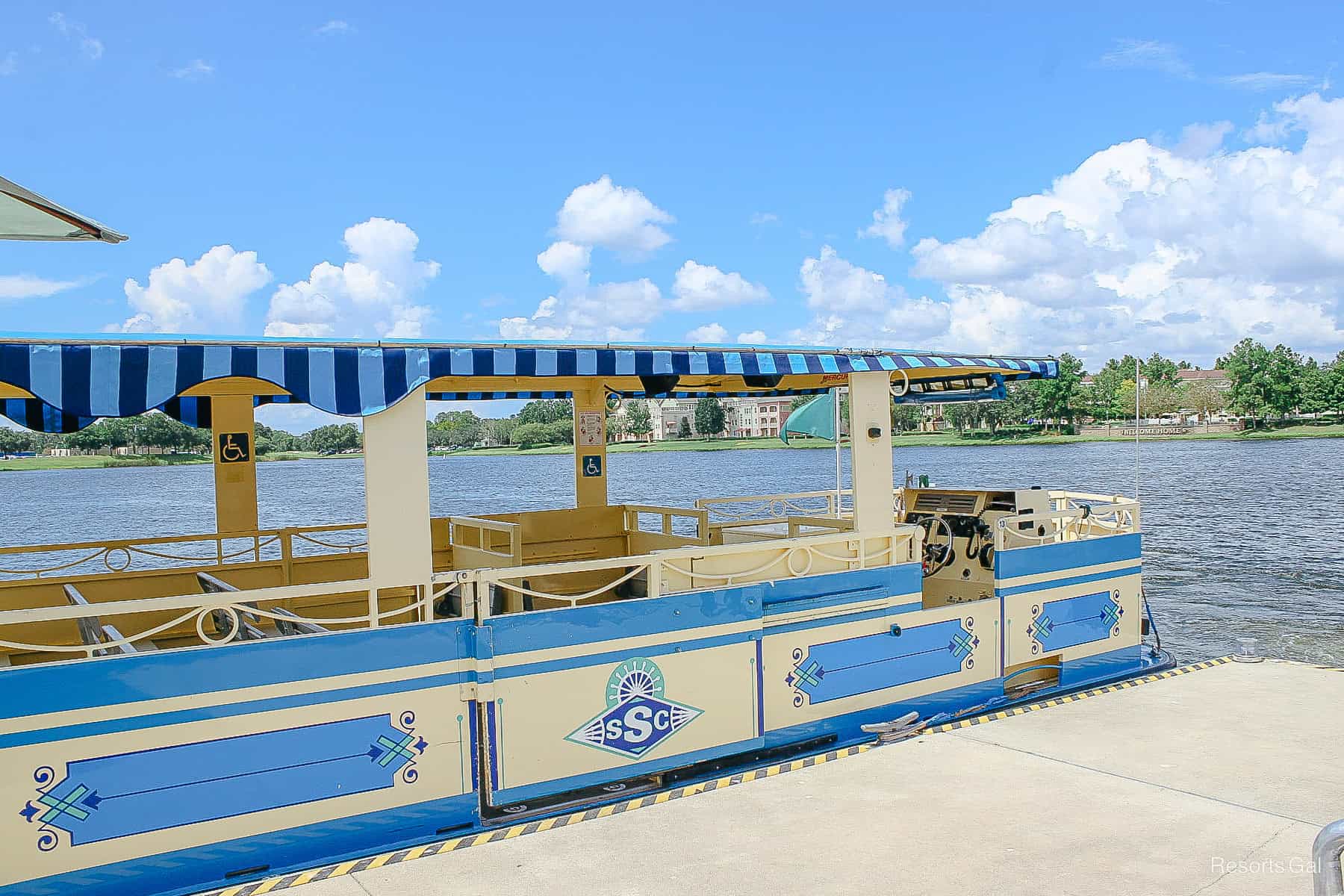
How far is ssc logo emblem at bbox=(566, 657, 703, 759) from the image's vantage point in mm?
5945

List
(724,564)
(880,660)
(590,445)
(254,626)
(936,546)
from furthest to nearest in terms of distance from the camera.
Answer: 1. (590,445)
2. (936,546)
3. (880,660)
4. (724,564)
5. (254,626)

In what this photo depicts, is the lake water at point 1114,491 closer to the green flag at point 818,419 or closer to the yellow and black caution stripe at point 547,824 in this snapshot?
the green flag at point 818,419

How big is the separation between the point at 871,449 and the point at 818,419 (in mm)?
3674

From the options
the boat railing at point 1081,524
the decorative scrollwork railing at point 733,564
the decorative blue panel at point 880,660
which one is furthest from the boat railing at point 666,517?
the boat railing at point 1081,524

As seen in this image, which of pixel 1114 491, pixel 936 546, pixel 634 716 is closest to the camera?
pixel 634 716

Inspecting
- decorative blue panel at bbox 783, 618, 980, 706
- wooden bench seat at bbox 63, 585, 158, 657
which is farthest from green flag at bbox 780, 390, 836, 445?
wooden bench seat at bbox 63, 585, 158, 657

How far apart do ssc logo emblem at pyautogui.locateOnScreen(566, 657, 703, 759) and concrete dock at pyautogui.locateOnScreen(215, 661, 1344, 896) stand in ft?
1.61

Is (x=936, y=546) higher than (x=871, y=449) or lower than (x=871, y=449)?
lower

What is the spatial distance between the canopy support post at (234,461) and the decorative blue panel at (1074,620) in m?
6.74

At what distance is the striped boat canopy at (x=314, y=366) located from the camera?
4.71 metres

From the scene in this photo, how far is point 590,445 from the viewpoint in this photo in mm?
10516

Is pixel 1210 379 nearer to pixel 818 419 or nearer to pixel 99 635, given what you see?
pixel 818 419

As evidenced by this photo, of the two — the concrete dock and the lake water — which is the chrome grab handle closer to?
the concrete dock

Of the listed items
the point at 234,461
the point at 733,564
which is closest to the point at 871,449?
the point at 733,564
